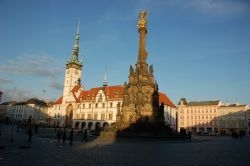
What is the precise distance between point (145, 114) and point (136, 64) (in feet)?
27.9

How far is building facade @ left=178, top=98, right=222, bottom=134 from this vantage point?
297 ft

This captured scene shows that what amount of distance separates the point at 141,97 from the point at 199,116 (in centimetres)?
6297

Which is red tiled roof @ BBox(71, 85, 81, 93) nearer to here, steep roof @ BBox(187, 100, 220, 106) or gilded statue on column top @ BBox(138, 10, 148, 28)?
steep roof @ BBox(187, 100, 220, 106)

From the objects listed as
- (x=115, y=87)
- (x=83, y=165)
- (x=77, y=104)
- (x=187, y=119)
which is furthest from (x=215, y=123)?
(x=83, y=165)

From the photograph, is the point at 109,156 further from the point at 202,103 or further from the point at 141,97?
the point at 202,103

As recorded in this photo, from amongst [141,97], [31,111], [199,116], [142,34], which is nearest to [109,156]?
[141,97]

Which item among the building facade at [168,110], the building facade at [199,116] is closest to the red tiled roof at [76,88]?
the building facade at [168,110]

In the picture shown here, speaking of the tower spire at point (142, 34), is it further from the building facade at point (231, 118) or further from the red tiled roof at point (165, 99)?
the building facade at point (231, 118)

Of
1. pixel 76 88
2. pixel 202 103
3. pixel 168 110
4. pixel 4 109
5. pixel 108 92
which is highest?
pixel 76 88

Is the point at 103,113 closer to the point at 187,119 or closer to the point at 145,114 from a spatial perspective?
the point at 187,119

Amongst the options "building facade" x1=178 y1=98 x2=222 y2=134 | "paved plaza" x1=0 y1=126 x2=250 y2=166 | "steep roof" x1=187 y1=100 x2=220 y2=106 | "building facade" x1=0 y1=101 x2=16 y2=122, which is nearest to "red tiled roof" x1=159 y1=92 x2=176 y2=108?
"building facade" x1=178 y1=98 x2=222 y2=134

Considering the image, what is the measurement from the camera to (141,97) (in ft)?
119

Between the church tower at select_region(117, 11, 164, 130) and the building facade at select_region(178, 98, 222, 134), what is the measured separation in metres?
59.8

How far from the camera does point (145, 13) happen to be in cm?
4262
